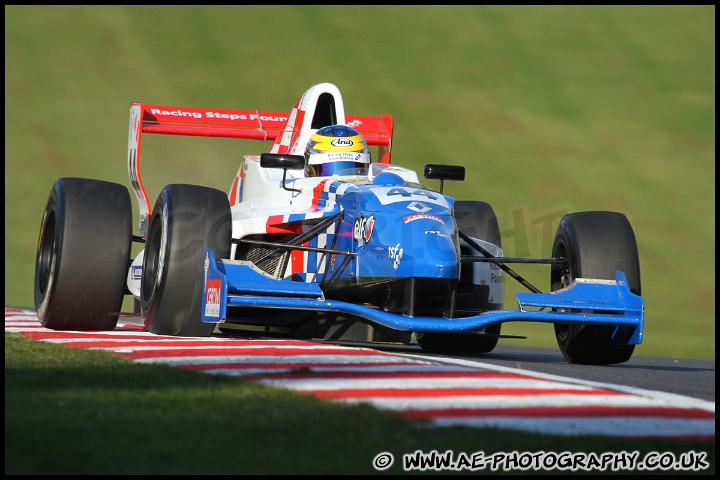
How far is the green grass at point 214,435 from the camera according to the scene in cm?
386

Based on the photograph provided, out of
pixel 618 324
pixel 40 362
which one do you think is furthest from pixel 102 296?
pixel 618 324

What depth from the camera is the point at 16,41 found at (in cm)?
3042

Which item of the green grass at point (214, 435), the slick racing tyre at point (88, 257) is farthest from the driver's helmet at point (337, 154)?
the green grass at point (214, 435)

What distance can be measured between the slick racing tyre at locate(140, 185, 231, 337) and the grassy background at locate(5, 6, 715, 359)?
34.8 ft

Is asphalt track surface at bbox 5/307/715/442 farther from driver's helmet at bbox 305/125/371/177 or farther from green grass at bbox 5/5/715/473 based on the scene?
green grass at bbox 5/5/715/473

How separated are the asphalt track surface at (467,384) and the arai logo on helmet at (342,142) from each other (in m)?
2.13

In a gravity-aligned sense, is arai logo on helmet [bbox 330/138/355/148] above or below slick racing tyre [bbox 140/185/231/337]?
above

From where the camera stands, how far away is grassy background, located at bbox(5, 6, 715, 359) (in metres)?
23.2

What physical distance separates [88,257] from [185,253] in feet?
3.27

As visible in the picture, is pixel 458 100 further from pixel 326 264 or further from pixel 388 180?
pixel 326 264

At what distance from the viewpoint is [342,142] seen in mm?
9984

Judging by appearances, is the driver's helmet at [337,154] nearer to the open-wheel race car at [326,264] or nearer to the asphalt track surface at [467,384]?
the open-wheel race car at [326,264]

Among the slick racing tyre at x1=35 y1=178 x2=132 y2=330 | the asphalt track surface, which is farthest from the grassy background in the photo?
the asphalt track surface

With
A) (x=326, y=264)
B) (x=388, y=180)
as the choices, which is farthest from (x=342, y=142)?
(x=326, y=264)
